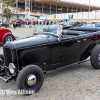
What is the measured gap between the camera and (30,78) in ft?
10.8

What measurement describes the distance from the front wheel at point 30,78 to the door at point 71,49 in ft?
3.93

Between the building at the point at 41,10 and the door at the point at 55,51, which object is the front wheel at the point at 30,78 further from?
the building at the point at 41,10

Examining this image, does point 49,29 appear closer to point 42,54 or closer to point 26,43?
point 42,54

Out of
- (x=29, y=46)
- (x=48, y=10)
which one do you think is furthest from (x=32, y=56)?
(x=48, y=10)

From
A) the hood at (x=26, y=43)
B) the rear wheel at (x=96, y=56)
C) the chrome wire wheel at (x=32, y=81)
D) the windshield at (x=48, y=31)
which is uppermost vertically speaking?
the windshield at (x=48, y=31)

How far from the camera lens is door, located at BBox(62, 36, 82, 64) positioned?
14.1 feet

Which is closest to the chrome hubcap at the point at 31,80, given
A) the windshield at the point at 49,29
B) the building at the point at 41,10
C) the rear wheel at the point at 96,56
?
the windshield at the point at 49,29

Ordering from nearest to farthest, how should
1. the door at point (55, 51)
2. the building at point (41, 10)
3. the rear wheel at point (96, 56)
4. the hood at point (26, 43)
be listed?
the hood at point (26, 43) → the door at point (55, 51) → the rear wheel at point (96, 56) → the building at point (41, 10)

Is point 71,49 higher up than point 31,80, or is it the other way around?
point 71,49

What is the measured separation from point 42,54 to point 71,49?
108 cm

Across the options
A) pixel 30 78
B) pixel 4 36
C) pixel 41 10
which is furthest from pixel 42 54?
pixel 41 10

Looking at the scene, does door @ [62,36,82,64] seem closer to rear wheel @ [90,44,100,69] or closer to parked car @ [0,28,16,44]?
rear wheel @ [90,44,100,69]

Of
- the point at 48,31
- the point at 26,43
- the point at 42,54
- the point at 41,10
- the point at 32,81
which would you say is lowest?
the point at 32,81

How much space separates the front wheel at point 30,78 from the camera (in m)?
3.14
